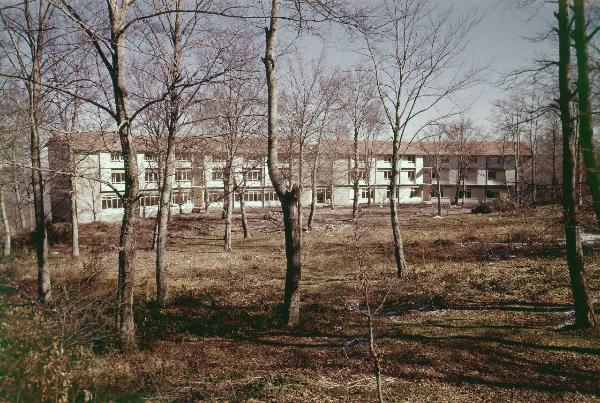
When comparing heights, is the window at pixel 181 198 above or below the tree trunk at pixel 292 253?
above

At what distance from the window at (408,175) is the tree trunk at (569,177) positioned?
2130 inches

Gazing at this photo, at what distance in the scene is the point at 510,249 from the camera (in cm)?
1938

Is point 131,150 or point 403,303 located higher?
point 131,150

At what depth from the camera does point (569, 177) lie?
8.86 metres

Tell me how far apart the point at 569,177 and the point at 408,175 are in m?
54.8

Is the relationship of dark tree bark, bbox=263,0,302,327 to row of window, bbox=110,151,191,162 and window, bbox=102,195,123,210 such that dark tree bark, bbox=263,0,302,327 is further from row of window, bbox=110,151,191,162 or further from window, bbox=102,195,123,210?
window, bbox=102,195,123,210

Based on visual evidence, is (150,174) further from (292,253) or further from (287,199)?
(292,253)

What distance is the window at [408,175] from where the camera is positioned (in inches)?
2441

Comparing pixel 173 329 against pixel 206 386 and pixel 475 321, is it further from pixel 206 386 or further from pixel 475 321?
pixel 475 321

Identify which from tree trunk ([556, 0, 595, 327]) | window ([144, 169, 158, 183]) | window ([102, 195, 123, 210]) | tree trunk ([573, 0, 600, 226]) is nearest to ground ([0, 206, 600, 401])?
→ tree trunk ([556, 0, 595, 327])

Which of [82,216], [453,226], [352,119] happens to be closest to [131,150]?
[352,119]

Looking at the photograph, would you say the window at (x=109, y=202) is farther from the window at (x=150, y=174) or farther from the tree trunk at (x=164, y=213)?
the tree trunk at (x=164, y=213)

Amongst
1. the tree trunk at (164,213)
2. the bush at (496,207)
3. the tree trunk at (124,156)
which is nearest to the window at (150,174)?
the tree trunk at (164,213)

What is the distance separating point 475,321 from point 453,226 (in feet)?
67.8
